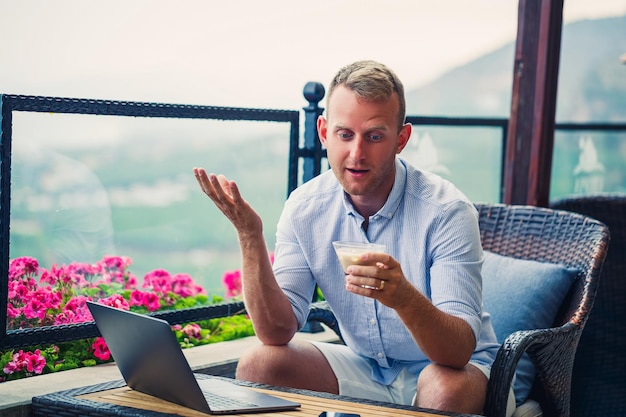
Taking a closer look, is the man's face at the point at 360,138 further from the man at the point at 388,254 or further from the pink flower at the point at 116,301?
the pink flower at the point at 116,301

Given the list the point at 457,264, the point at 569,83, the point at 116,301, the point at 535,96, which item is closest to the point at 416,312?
the point at 457,264

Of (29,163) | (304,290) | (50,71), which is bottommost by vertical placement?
(304,290)

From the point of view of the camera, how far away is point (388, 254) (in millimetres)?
2203

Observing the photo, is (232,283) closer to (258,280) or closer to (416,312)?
(258,280)

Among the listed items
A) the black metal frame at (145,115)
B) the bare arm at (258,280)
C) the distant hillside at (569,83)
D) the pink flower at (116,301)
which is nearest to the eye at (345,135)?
the bare arm at (258,280)

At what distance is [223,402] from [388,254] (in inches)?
21.4

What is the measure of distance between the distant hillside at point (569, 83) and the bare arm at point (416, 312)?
6.46 meters

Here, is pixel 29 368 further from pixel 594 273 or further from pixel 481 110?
pixel 481 110

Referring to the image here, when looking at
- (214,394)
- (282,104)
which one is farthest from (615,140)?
(214,394)

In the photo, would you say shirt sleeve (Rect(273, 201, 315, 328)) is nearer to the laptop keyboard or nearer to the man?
the man

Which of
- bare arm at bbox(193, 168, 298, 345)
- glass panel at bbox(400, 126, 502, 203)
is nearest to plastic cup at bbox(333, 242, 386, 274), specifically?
bare arm at bbox(193, 168, 298, 345)

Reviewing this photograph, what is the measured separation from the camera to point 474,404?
7.55 feet

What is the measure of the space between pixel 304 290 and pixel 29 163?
0.96m

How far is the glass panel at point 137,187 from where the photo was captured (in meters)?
2.85
